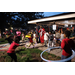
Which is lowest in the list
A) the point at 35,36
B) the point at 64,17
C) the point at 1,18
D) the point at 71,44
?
the point at 35,36

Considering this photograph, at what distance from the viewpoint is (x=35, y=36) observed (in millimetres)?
8180

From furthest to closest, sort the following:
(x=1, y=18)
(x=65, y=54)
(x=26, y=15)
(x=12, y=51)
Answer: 1. (x=26, y=15)
2. (x=1, y=18)
3. (x=12, y=51)
4. (x=65, y=54)

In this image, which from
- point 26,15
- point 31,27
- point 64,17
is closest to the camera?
point 64,17

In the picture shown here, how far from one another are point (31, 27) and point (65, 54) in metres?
27.6

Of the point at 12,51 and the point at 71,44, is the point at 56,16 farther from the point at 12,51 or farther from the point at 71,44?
the point at 12,51

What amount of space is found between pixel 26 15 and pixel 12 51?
23233 mm

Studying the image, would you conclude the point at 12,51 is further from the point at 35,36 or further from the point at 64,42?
the point at 35,36

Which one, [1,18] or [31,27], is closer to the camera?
[1,18]

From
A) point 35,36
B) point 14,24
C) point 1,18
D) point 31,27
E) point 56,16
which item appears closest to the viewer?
point 56,16

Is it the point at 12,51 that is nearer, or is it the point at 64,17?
the point at 12,51

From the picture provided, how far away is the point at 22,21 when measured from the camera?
23.2 meters

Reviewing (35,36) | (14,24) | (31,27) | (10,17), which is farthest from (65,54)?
(31,27)

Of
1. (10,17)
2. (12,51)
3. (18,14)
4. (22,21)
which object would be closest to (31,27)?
(22,21)

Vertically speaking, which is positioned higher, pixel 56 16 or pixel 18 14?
pixel 18 14
